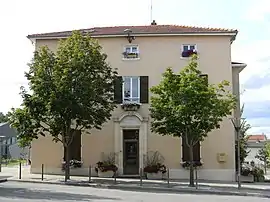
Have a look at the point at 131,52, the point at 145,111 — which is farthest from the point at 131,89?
the point at 131,52

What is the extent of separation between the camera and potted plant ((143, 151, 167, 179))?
2931cm

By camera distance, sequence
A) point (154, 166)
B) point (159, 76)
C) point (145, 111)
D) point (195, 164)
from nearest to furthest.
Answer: point (154, 166) → point (195, 164) → point (145, 111) → point (159, 76)

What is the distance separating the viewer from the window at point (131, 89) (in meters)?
30.6

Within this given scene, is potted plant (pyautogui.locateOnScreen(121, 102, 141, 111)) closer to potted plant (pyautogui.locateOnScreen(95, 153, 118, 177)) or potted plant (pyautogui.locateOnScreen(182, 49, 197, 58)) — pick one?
potted plant (pyautogui.locateOnScreen(95, 153, 118, 177))

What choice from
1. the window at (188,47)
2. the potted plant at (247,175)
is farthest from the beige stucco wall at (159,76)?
the potted plant at (247,175)

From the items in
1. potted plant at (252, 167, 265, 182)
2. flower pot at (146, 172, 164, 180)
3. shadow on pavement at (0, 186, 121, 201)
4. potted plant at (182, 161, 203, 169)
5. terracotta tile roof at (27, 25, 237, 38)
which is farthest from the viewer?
terracotta tile roof at (27, 25, 237, 38)

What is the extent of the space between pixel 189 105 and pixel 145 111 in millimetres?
6201

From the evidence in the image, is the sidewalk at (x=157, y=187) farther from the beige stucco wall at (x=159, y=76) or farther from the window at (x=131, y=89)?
the window at (x=131, y=89)

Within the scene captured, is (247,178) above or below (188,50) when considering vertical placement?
below

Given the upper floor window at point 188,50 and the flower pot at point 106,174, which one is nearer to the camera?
the flower pot at point 106,174

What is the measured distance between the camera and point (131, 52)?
102 ft

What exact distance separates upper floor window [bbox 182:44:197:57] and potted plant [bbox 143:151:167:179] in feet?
21.1

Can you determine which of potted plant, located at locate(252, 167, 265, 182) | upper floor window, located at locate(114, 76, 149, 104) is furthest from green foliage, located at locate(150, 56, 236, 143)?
potted plant, located at locate(252, 167, 265, 182)

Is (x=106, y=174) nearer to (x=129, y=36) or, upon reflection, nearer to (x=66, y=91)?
(x=66, y=91)
